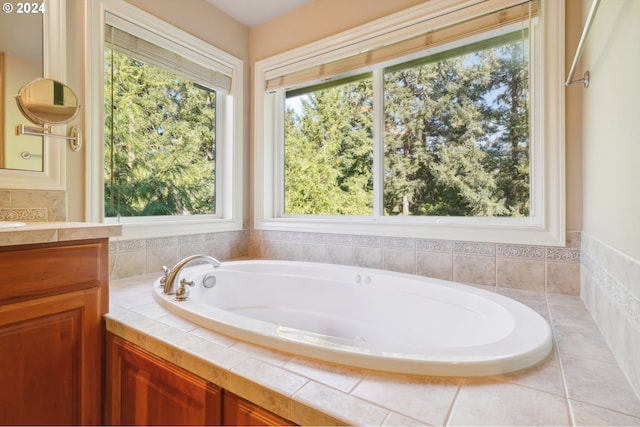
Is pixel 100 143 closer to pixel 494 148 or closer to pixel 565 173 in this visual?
pixel 494 148

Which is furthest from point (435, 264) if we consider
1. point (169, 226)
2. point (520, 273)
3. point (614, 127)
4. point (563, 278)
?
point (169, 226)

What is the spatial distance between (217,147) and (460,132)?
185cm

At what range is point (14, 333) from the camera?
102cm

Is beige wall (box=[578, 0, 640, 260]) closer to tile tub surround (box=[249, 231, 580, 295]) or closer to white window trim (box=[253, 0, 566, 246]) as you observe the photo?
white window trim (box=[253, 0, 566, 246])

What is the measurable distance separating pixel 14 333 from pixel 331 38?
7.58 feet

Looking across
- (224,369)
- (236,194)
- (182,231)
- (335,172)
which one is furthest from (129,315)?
(335,172)

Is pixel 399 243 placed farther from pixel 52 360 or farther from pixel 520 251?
pixel 52 360

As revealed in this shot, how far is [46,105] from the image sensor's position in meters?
1.43

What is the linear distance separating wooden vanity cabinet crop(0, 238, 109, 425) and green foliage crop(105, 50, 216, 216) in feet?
2.55

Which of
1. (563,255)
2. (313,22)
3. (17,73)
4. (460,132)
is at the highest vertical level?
(313,22)

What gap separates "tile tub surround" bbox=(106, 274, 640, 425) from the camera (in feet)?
2.11

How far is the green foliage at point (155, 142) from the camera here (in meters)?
1.86

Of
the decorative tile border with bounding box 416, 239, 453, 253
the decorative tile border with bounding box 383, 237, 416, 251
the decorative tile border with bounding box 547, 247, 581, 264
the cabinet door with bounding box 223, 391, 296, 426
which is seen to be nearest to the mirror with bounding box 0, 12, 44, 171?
the cabinet door with bounding box 223, 391, 296, 426

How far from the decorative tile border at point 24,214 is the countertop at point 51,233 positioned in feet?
1.37
